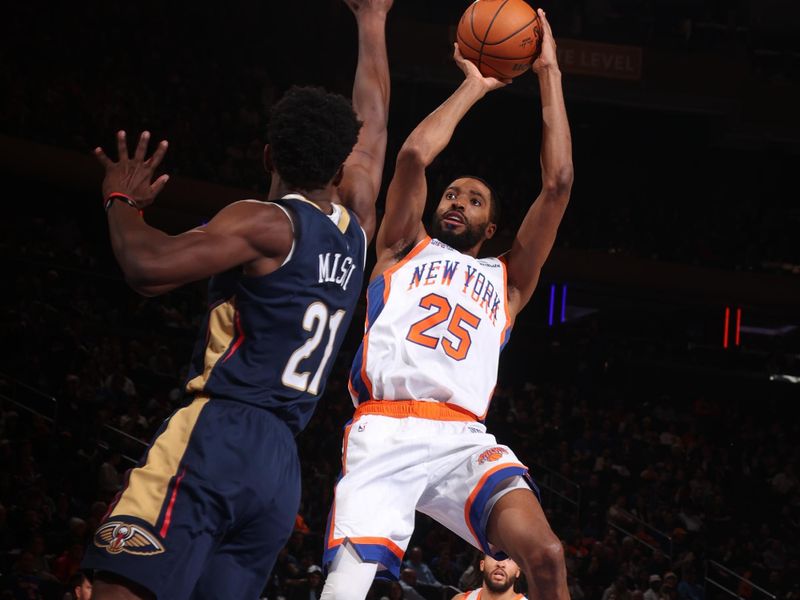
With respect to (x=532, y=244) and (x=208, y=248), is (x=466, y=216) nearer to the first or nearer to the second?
(x=532, y=244)

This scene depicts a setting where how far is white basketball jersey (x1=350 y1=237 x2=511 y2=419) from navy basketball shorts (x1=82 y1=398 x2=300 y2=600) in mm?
1578

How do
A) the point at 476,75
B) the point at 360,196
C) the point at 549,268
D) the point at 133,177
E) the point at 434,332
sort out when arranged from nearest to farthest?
the point at 133,177
the point at 360,196
the point at 434,332
the point at 476,75
the point at 549,268

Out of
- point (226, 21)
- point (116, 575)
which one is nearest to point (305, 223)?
point (116, 575)

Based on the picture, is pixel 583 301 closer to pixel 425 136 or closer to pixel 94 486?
pixel 94 486

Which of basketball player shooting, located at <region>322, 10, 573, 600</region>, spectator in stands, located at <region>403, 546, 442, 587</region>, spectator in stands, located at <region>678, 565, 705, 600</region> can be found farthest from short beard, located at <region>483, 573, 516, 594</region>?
spectator in stands, located at <region>678, 565, 705, 600</region>

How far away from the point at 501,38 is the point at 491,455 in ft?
6.67

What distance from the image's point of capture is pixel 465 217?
4.82 m

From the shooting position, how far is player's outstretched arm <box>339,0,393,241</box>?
318 centimetres

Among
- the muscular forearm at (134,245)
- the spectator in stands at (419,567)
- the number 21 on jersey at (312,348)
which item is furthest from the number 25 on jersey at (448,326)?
the spectator in stands at (419,567)

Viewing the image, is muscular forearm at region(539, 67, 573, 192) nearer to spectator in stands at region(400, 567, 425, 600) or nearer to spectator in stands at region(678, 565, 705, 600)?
spectator in stands at region(400, 567, 425, 600)

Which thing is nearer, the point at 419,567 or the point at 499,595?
the point at 499,595

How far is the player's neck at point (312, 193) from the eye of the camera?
9.27 ft

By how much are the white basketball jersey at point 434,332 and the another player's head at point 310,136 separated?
5.17ft

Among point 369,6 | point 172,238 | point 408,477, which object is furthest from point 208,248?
point 408,477
